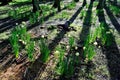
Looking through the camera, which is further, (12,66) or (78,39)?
(78,39)

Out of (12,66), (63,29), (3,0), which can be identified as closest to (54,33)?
(63,29)

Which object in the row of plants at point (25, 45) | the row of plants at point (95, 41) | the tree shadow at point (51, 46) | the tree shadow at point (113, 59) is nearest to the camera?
the tree shadow at point (51, 46)

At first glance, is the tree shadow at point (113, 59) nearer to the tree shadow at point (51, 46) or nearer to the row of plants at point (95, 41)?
the row of plants at point (95, 41)

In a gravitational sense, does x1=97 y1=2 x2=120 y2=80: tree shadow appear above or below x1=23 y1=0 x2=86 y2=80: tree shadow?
below

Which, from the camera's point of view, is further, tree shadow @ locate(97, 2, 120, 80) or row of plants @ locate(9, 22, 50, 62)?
row of plants @ locate(9, 22, 50, 62)

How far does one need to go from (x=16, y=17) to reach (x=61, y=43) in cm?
502

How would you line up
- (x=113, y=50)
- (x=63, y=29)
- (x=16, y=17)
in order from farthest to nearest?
(x=16, y=17) < (x=63, y=29) < (x=113, y=50)

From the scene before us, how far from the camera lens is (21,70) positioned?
19.8 feet

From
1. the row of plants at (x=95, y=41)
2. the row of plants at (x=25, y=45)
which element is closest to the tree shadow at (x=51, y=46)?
the row of plants at (x=25, y=45)

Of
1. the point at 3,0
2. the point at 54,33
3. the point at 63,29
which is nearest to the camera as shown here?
the point at 54,33

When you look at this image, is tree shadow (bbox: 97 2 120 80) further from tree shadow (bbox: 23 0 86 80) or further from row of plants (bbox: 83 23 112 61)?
tree shadow (bbox: 23 0 86 80)

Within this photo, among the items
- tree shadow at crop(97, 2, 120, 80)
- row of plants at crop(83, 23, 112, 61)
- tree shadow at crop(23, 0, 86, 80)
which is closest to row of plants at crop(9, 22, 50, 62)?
tree shadow at crop(23, 0, 86, 80)

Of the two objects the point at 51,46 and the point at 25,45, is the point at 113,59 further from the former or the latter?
the point at 25,45

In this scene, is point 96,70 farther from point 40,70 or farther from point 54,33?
point 54,33
